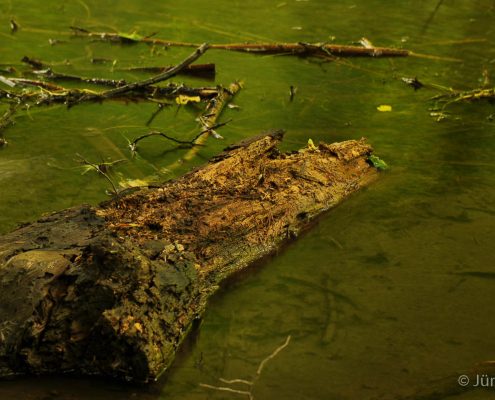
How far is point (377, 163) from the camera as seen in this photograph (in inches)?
166

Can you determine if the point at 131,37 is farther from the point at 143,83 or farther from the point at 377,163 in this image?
the point at 377,163

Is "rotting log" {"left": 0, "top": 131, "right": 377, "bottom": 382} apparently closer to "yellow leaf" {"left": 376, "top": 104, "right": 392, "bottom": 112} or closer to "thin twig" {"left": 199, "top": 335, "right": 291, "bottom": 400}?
"thin twig" {"left": 199, "top": 335, "right": 291, "bottom": 400}

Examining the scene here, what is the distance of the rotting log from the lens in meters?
2.62

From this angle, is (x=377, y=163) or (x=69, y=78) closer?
(x=377, y=163)

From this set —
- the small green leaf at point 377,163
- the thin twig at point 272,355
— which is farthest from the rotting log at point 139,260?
the small green leaf at point 377,163

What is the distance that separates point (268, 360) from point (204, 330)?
1.00 ft

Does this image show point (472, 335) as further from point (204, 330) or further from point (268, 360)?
point (204, 330)

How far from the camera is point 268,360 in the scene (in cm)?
281

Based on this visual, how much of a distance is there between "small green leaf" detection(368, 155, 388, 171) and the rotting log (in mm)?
549

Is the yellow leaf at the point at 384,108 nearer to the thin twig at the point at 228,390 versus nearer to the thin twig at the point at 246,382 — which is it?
the thin twig at the point at 246,382

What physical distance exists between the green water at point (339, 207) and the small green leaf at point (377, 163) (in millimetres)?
41

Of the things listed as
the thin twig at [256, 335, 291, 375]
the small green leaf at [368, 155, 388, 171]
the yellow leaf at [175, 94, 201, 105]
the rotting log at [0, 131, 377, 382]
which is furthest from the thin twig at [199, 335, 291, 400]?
the yellow leaf at [175, 94, 201, 105]

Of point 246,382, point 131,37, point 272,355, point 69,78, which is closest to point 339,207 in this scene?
point 272,355

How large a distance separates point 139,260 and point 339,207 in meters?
1.44
